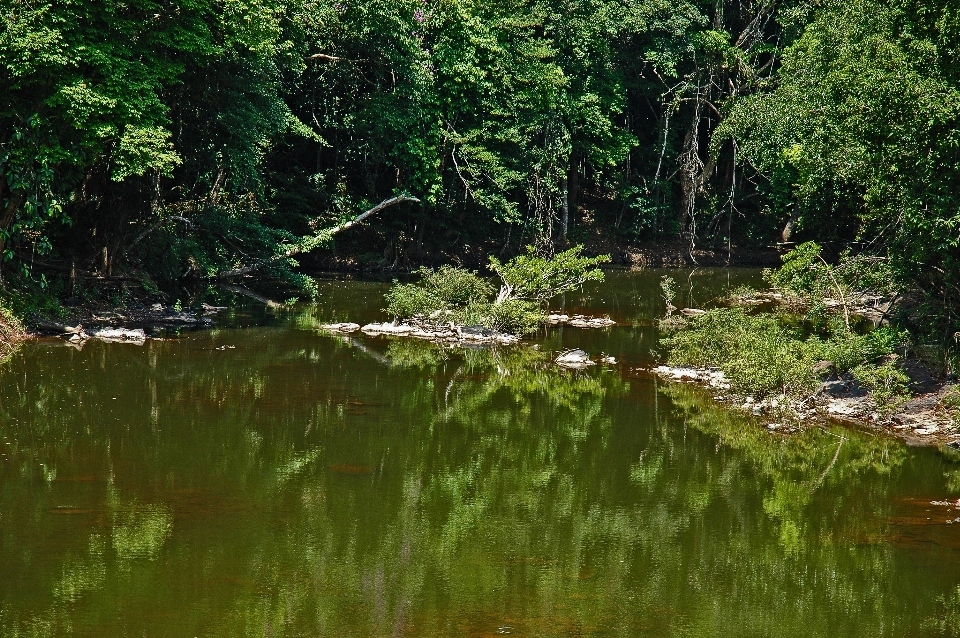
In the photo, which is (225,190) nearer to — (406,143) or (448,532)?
(406,143)

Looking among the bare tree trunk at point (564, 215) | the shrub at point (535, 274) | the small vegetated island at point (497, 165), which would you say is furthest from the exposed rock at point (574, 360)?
the bare tree trunk at point (564, 215)

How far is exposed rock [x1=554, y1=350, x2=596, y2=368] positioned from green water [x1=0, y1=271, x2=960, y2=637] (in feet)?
3.90

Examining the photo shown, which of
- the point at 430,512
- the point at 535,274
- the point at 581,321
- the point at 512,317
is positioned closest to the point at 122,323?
the point at 512,317

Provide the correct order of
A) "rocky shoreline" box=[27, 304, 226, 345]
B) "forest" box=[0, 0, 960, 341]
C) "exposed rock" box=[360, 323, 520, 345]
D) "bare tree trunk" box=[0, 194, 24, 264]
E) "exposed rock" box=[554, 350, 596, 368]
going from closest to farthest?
"forest" box=[0, 0, 960, 341], "bare tree trunk" box=[0, 194, 24, 264], "exposed rock" box=[554, 350, 596, 368], "rocky shoreline" box=[27, 304, 226, 345], "exposed rock" box=[360, 323, 520, 345]

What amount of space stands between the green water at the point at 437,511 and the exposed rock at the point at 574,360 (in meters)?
1.19

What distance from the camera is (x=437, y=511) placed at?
32.2 feet

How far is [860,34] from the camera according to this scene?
1773 cm

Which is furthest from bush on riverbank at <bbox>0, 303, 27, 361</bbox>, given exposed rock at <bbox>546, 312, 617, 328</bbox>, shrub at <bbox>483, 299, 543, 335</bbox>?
exposed rock at <bbox>546, 312, 617, 328</bbox>

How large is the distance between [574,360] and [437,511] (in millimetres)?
8142

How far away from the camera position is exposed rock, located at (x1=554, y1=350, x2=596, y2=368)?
17359mm

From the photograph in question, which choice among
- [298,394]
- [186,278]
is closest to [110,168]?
[186,278]

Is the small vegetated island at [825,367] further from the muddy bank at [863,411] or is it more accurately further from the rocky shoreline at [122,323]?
the rocky shoreline at [122,323]

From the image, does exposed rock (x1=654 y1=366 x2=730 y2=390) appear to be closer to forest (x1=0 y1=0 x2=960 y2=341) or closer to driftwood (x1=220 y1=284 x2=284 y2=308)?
forest (x1=0 y1=0 x2=960 y2=341)

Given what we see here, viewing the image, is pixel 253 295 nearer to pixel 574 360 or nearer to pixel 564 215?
pixel 574 360
